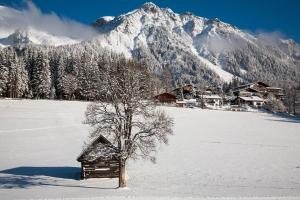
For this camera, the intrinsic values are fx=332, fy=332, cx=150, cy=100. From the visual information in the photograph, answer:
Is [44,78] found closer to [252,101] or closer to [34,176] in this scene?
[34,176]

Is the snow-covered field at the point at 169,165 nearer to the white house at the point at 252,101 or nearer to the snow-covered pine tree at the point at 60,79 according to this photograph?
the snow-covered pine tree at the point at 60,79

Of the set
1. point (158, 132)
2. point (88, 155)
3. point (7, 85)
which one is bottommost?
point (88, 155)

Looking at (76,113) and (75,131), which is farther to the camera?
(76,113)

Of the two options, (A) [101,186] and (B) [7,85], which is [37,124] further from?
(B) [7,85]

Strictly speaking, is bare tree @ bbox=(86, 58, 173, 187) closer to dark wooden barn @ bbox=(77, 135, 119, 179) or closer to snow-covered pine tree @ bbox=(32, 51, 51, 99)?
dark wooden barn @ bbox=(77, 135, 119, 179)

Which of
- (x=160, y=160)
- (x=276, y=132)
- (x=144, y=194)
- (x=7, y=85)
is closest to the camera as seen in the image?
(x=144, y=194)

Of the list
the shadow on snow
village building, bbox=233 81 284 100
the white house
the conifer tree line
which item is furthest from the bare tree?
village building, bbox=233 81 284 100

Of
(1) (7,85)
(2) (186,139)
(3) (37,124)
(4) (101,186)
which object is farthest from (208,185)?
(1) (7,85)

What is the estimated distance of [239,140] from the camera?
172 feet

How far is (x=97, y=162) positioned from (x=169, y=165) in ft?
28.4

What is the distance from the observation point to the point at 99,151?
27750 mm

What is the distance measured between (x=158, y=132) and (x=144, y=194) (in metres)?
5.27

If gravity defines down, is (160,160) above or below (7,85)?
below

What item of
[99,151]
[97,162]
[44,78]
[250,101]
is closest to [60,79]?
[44,78]
